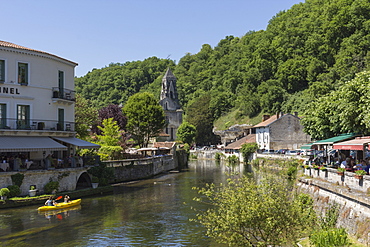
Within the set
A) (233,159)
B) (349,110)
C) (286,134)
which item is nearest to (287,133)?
(286,134)

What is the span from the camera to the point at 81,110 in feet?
183

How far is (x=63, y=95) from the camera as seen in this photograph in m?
35.7

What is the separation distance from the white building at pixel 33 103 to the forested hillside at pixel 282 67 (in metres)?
39.1

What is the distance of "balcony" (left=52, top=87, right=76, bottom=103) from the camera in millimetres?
34684

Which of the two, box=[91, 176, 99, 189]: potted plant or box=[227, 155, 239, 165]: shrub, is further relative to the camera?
box=[227, 155, 239, 165]: shrub

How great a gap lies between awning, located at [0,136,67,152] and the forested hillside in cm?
4127

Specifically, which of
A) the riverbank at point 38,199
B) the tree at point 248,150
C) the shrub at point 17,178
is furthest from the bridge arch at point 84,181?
the tree at point 248,150

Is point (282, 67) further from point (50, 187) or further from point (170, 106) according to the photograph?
point (50, 187)

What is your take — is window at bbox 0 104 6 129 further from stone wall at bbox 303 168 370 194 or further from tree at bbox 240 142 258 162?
tree at bbox 240 142 258 162

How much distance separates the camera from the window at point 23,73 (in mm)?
32094

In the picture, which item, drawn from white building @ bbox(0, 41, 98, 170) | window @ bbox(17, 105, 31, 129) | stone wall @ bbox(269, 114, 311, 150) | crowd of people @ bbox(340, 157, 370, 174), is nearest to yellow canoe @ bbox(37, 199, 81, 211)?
white building @ bbox(0, 41, 98, 170)

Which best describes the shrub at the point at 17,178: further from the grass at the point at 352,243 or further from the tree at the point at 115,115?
the tree at the point at 115,115

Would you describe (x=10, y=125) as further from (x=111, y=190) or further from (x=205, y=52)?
(x=205, y=52)

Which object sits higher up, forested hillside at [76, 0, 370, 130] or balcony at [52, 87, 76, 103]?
forested hillside at [76, 0, 370, 130]
